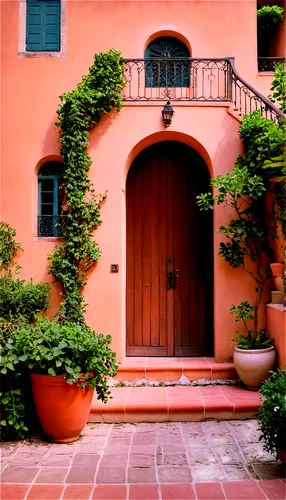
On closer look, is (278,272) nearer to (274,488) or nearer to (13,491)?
(274,488)

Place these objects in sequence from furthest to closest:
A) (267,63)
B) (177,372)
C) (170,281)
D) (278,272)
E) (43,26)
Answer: (267,63), (43,26), (170,281), (177,372), (278,272)

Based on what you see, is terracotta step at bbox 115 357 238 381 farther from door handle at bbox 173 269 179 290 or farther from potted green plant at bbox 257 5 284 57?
potted green plant at bbox 257 5 284 57

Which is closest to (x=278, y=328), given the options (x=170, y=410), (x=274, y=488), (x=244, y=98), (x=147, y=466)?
(x=170, y=410)

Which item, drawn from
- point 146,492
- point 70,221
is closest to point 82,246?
point 70,221

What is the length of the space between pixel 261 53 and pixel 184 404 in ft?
23.6

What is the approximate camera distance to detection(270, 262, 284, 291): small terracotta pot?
6.08m

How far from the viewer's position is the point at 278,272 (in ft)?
20.0

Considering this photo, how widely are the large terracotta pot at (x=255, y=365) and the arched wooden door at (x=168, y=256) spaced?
1.24m

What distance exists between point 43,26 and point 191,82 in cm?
258

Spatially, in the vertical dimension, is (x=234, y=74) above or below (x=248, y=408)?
above

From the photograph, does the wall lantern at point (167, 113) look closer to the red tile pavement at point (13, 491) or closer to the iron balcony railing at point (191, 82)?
the iron balcony railing at point (191, 82)

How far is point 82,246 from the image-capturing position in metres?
6.49

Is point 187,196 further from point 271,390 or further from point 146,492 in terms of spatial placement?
point 146,492

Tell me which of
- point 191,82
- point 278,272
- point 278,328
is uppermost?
point 191,82
